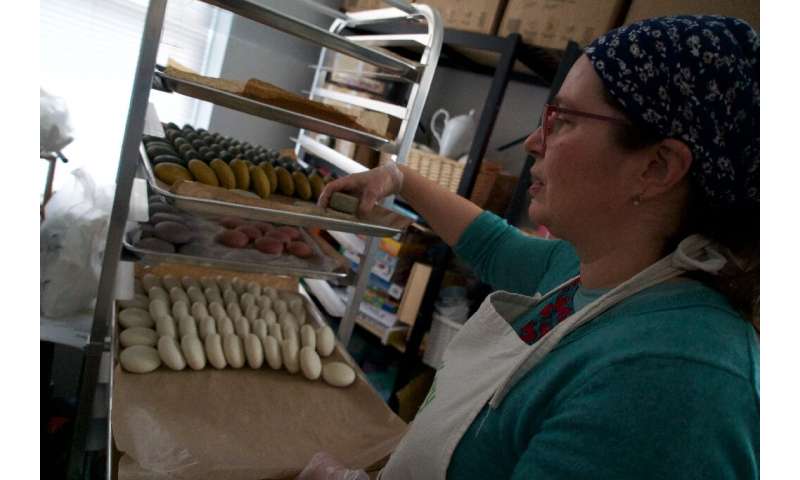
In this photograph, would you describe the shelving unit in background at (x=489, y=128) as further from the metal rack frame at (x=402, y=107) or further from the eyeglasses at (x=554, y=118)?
the eyeglasses at (x=554, y=118)

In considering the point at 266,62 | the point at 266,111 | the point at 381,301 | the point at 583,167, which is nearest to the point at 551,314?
the point at 583,167

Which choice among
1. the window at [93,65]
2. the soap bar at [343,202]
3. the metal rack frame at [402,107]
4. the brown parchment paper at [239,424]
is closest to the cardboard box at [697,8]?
the metal rack frame at [402,107]

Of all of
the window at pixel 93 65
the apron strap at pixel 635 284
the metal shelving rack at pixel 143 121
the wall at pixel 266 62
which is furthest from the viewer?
the wall at pixel 266 62

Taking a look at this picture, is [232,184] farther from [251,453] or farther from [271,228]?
[251,453]

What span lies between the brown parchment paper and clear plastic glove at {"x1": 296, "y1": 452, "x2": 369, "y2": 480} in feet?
0.18

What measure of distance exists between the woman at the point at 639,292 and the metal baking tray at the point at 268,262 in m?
0.70

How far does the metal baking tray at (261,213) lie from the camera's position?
103cm

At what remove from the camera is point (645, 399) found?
0.46 m

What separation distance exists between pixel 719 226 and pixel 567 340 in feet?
0.73

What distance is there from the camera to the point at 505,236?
1.09 metres

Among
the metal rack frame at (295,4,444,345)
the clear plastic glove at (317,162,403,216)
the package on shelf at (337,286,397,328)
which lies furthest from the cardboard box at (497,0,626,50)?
the package on shelf at (337,286,397,328)

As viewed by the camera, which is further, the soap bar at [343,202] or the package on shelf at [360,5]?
the package on shelf at [360,5]
